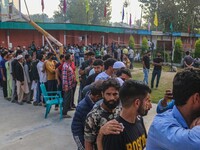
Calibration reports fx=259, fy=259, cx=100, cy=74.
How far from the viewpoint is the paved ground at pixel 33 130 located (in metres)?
5.09

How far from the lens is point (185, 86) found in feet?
4.46

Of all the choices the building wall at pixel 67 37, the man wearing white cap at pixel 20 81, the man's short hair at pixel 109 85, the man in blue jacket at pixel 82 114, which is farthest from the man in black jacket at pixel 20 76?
the building wall at pixel 67 37

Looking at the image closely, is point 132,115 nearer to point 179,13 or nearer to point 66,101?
point 66,101

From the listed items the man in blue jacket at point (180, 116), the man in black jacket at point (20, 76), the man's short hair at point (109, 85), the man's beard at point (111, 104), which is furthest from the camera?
the man in black jacket at point (20, 76)

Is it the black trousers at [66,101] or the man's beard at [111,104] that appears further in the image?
the black trousers at [66,101]

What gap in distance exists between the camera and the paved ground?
5090 millimetres

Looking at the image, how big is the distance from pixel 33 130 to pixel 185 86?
5.08 metres

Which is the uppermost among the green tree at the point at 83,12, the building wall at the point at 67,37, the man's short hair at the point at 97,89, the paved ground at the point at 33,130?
the green tree at the point at 83,12

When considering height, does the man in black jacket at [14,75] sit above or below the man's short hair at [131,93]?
below

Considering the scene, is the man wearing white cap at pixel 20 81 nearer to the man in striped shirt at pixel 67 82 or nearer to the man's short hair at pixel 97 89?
the man in striped shirt at pixel 67 82

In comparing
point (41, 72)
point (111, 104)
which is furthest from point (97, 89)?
point (41, 72)

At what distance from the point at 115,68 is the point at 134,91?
2.86 m

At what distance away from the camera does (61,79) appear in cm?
725

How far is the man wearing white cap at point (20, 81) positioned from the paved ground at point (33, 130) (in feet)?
2.14
